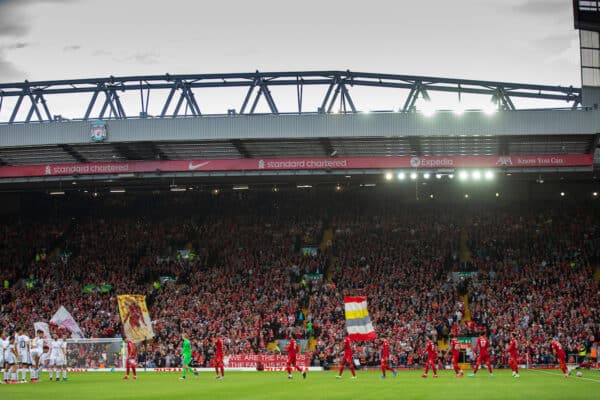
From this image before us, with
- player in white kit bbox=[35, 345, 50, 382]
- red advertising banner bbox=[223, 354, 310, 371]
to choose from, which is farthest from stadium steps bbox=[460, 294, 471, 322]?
player in white kit bbox=[35, 345, 50, 382]

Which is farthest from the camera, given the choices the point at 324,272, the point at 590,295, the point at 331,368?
the point at 324,272

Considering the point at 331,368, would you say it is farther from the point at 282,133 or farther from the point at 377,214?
the point at 377,214

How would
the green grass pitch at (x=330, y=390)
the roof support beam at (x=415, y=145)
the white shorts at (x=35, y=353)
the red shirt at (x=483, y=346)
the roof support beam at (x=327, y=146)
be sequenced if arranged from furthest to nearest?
the roof support beam at (x=327, y=146) < the roof support beam at (x=415, y=145) < the red shirt at (x=483, y=346) < the white shorts at (x=35, y=353) < the green grass pitch at (x=330, y=390)

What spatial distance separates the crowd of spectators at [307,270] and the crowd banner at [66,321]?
2068 mm

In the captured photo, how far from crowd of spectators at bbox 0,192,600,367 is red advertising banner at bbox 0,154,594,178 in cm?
898

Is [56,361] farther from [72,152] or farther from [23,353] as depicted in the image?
[72,152]

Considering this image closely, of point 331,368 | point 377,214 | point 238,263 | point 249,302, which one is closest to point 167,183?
point 238,263

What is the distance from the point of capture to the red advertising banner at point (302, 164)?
5028cm

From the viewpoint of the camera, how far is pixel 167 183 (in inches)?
2437

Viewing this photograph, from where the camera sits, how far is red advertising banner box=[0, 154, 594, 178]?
5028 cm

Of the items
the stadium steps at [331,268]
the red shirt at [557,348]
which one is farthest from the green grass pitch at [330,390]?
the stadium steps at [331,268]

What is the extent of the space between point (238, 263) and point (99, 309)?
11.2 metres

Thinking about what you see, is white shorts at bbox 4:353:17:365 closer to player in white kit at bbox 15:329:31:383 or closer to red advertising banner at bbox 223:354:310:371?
player in white kit at bbox 15:329:31:383

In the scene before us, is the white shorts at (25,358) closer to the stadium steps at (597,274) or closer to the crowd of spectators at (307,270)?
the crowd of spectators at (307,270)
